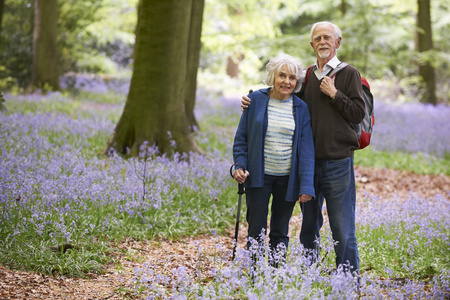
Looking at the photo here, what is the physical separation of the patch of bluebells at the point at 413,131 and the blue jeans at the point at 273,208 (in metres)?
8.16

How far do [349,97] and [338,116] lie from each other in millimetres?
180

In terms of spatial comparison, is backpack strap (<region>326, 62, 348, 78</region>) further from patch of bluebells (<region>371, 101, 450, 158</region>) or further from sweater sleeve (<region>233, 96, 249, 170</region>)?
patch of bluebells (<region>371, 101, 450, 158</region>)

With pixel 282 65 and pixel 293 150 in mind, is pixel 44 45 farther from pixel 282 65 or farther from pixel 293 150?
pixel 293 150

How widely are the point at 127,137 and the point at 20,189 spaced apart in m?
2.91

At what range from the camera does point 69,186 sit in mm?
5309

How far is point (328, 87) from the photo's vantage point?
3.72 m

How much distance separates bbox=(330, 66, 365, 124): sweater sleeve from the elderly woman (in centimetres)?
31

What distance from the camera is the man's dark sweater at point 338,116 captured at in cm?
375

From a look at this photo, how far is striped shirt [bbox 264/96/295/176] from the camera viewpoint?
3889 mm

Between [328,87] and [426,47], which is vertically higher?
[426,47]

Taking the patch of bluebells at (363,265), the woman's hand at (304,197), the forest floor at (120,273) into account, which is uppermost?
the woman's hand at (304,197)

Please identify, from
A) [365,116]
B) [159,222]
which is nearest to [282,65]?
[365,116]

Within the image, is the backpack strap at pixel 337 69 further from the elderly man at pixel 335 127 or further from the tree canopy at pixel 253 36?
the tree canopy at pixel 253 36

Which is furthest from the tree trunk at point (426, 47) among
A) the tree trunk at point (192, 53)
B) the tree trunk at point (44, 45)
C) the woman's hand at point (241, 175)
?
the woman's hand at point (241, 175)
